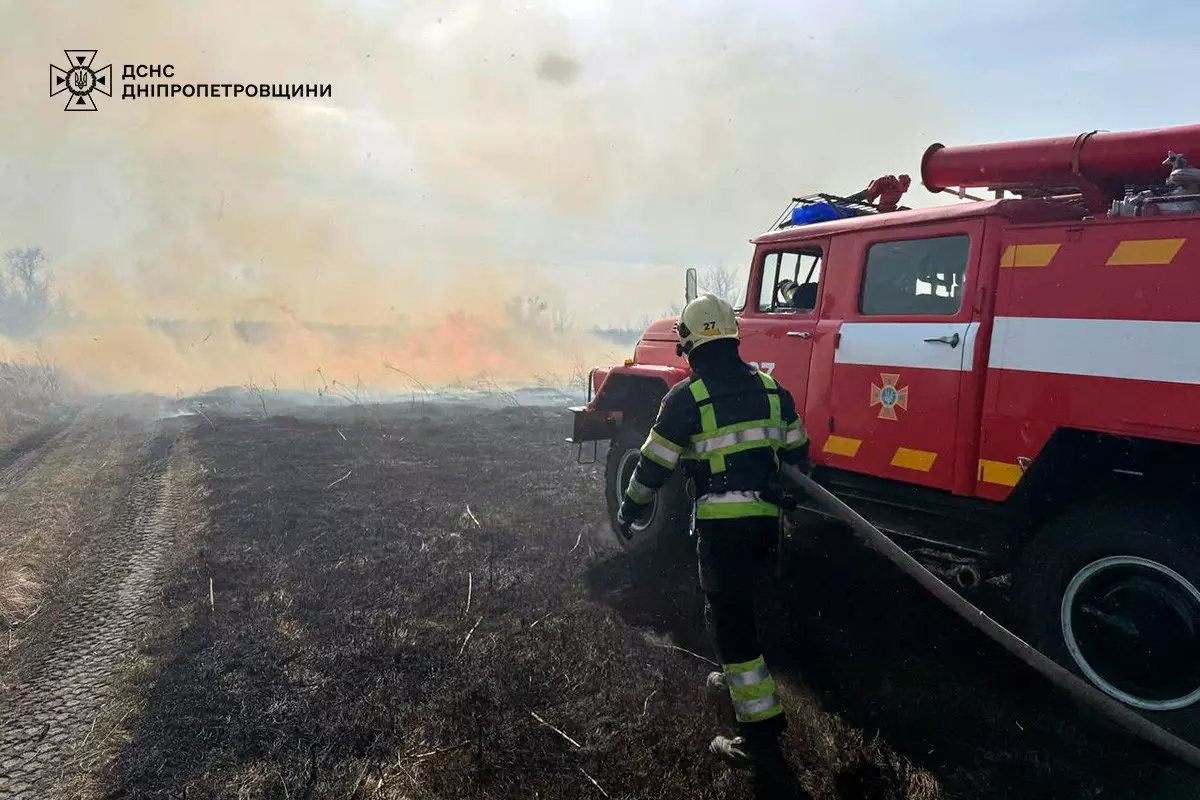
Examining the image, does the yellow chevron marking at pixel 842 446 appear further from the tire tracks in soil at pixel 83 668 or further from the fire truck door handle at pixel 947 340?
the tire tracks in soil at pixel 83 668

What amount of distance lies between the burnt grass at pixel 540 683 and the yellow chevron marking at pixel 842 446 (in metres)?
1.18

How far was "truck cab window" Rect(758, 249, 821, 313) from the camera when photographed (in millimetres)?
5309

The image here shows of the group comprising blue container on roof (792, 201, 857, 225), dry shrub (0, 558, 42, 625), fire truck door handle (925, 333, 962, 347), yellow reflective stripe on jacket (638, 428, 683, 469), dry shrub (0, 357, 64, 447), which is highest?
blue container on roof (792, 201, 857, 225)

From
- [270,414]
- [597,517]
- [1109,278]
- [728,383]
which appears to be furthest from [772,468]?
[270,414]

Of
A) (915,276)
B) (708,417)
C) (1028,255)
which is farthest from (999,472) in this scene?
(708,417)

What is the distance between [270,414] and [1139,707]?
1735 centimetres

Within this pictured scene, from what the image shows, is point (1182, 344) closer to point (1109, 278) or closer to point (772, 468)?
point (1109, 278)

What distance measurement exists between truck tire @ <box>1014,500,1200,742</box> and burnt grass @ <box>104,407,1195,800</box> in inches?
11.4

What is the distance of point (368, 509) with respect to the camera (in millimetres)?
7488

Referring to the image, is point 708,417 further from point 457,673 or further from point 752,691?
point 457,673

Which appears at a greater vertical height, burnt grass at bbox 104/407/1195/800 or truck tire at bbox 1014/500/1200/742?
truck tire at bbox 1014/500/1200/742

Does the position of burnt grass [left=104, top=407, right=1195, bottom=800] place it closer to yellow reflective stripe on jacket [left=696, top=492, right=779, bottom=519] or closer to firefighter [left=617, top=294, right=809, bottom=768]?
firefighter [left=617, top=294, right=809, bottom=768]

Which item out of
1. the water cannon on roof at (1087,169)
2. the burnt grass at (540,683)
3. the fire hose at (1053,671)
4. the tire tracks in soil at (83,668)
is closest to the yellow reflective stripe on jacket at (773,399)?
the fire hose at (1053,671)

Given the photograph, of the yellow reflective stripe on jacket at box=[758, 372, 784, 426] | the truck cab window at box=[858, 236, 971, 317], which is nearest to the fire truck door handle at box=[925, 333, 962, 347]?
the truck cab window at box=[858, 236, 971, 317]
